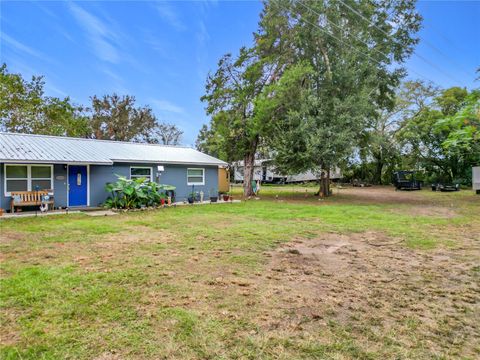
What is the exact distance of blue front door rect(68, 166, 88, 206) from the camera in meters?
12.0

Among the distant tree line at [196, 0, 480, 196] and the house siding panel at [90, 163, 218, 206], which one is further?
the distant tree line at [196, 0, 480, 196]

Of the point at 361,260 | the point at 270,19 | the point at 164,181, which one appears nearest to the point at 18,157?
the point at 164,181

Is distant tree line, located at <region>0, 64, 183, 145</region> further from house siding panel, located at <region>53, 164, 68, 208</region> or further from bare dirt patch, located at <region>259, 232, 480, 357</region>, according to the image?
bare dirt patch, located at <region>259, 232, 480, 357</region>

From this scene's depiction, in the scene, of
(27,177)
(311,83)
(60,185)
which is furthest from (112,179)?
(311,83)

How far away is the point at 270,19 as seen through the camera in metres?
16.1

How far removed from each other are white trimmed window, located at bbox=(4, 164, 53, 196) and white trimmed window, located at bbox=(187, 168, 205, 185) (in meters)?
6.36

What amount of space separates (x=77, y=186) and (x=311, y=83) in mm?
13005

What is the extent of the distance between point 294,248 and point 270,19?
14.5 m

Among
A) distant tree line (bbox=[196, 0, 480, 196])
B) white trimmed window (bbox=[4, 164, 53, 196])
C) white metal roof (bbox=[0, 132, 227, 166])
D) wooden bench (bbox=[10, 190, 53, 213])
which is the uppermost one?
distant tree line (bbox=[196, 0, 480, 196])

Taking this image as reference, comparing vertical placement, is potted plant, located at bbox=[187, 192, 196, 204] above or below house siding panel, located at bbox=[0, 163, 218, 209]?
below

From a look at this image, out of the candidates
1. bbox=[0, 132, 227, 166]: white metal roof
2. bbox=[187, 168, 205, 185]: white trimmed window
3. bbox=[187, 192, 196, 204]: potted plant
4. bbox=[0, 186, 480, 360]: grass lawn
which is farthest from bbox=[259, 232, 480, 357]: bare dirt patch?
bbox=[187, 168, 205, 185]: white trimmed window

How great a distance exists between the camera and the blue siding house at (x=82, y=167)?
425 inches

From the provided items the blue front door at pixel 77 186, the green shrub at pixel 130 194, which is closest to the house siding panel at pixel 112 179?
the blue front door at pixel 77 186

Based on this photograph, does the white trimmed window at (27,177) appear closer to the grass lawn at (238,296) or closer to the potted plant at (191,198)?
the grass lawn at (238,296)
